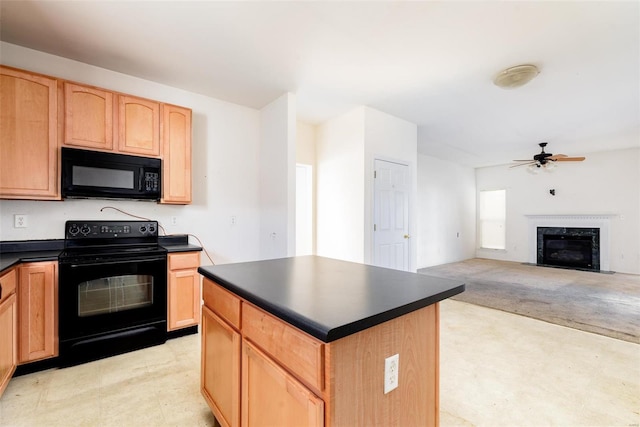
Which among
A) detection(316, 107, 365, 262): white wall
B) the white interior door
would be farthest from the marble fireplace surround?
detection(316, 107, 365, 262): white wall

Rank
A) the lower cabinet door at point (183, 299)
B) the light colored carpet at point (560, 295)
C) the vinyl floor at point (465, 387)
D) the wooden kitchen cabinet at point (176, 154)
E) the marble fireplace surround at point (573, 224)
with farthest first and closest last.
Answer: the marble fireplace surround at point (573, 224) < the light colored carpet at point (560, 295) < the wooden kitchen cabinet at point (176, 154) < the lower cabinet door at point (183, 299) < the vinyl floor at point (465, 387)

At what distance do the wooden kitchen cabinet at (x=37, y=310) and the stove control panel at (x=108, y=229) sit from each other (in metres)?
0.52

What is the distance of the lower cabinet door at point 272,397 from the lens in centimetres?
89

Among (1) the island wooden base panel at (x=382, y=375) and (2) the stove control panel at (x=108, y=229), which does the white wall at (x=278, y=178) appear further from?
(1) the island wooden base panel at (x=382, y=375)

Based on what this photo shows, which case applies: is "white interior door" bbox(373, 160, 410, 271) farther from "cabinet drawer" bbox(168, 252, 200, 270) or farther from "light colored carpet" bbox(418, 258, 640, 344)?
"cabinet drawer" bbox(168, 252, 200, 270)

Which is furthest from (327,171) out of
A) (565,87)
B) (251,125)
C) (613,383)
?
(613,383)

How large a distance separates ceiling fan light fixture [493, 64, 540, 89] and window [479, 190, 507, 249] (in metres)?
5.98

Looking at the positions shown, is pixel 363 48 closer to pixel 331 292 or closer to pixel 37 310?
pixel 331 292

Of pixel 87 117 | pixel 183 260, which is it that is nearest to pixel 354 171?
pixel 183 260

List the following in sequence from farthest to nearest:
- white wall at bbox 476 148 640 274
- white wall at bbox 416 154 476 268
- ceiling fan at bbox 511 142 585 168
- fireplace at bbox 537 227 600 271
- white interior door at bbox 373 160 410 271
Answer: white wall at bbox 416 154 476 268 < fireplace at bbox 537 227 600 271 < white wall at bbox 476 148 640 274 < ceiling fan at bbox 511 142 585 168 < white interior door at bbox 373 160 410 271

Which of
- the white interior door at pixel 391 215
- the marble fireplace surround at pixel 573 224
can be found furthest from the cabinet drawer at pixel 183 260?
the marble fireplace surround at pixel 573 224

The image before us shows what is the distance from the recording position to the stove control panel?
2.64m

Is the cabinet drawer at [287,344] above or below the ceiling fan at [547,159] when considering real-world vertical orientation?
below

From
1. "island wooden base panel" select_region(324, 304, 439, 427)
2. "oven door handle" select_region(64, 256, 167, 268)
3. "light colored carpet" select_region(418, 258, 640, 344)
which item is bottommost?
"light colored carpet" select_region(418, 258, 640, 344)
